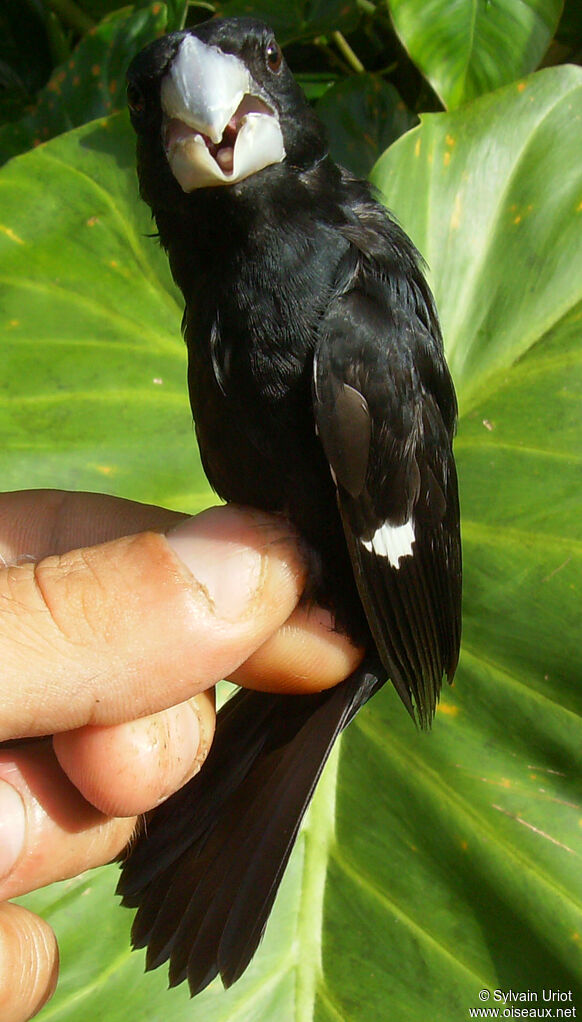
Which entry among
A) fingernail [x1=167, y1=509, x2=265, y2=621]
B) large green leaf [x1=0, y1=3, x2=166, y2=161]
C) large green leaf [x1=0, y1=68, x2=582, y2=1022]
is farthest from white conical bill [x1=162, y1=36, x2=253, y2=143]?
large green leaf [x1=0, y1=3, x2=166, y2=161]

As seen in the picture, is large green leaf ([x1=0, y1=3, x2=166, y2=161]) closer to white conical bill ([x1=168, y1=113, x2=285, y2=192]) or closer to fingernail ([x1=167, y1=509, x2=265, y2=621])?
white conical bill ([x1=168, y1=113, x2=285, y2=192])

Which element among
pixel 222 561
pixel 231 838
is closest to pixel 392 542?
pixel 222 561

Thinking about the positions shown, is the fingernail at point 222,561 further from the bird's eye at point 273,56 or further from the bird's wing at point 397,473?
the bird's eye at point 273,56

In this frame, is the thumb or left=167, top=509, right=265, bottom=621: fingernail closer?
the thumb

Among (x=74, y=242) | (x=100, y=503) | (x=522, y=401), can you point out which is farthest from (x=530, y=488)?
(x=74, y=242)

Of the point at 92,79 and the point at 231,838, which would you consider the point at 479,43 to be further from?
the point at 231,838

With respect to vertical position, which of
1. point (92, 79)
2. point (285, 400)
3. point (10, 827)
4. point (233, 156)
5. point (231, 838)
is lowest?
point (231, 838)

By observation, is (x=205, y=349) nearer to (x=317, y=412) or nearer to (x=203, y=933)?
(x=317, y=412)
